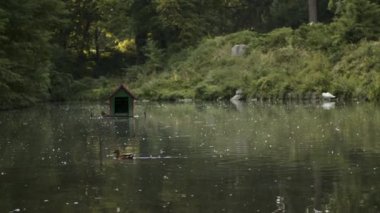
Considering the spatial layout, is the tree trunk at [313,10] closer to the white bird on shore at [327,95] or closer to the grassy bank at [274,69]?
the grassy bank at [274,69]

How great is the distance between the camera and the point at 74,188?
1262cm

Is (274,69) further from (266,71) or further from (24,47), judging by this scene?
(24,47)

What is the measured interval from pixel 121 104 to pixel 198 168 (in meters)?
19.4

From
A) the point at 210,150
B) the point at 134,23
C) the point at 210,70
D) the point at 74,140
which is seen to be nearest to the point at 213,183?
the point at 210,150

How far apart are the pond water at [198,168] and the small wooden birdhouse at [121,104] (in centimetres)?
626

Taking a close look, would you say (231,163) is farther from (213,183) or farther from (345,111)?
(345,111)

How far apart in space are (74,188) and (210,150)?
6.20 metres

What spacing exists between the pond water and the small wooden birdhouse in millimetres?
6262

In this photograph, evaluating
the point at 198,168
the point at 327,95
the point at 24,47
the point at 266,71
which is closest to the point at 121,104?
the point at 24,47

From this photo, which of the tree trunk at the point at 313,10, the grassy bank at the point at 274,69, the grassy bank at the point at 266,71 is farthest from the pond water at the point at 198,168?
the tree trunk at the point at 313,10

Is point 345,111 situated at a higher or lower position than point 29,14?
lower

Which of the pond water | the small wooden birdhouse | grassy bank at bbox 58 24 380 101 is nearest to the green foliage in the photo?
the small wooden birdhouse

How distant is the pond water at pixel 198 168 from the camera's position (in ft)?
36.2

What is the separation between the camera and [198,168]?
14.9m
